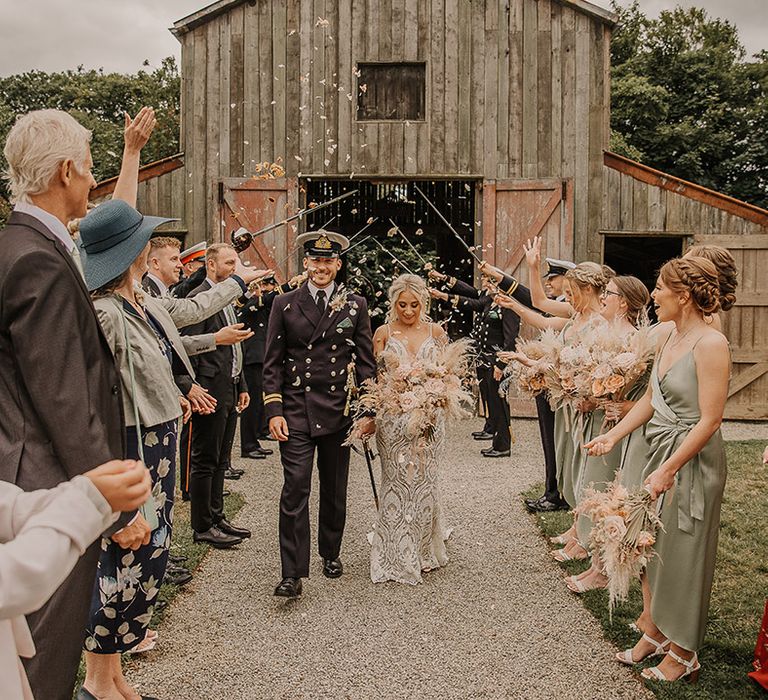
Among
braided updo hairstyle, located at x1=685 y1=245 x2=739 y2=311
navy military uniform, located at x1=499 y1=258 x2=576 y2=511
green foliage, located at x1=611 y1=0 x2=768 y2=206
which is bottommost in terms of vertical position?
navy military uniform, located at x1=499 y1=258 x2=576 y2=511

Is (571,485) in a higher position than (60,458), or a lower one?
lower

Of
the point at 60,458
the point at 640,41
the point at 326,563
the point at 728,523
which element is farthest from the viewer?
the point at 640,41

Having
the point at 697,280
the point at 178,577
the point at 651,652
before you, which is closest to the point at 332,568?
the point at 178,577

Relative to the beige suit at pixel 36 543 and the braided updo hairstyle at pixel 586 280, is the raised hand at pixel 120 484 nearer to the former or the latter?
the beige suit at pixel 36 543

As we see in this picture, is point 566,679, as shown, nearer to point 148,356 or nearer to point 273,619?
point 273,619

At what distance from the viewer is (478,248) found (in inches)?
468

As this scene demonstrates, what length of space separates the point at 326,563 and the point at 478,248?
24.2 ft

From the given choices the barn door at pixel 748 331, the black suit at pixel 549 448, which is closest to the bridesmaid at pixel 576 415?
the black suit at pixel 549 448

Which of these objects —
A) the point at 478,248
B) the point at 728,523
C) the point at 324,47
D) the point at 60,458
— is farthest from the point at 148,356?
the point at 324,47

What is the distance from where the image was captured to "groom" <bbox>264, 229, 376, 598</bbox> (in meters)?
5.04

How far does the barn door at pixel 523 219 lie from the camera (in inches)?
478

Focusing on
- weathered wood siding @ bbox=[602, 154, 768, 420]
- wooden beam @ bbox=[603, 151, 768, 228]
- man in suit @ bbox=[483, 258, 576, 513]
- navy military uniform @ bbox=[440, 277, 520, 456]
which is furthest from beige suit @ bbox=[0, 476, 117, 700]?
wooden beam @ bbox=[603, 151, 768, 228]

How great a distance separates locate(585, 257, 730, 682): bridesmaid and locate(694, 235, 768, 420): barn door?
9270mm

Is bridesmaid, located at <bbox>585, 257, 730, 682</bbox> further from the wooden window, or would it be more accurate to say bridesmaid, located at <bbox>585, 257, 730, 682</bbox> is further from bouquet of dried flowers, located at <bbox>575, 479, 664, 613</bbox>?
the wooden window
